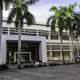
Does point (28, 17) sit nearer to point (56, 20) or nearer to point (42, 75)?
point (56, 20)

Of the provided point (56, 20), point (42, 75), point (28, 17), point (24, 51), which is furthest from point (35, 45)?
point (42, 75)

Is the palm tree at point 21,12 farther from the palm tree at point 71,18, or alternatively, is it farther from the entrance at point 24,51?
the entrance at point 24,51

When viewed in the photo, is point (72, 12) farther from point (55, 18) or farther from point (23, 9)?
point (23, 9)

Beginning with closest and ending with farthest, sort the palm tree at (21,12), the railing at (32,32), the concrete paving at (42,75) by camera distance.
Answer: the concrete paving at (42,75), the palm tree at (21,12), the railing at (32,32)

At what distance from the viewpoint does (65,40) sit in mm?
62781

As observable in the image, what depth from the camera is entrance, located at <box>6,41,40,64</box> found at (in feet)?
184

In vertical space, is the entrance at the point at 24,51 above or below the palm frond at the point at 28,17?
below

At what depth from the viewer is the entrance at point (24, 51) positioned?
5606cm

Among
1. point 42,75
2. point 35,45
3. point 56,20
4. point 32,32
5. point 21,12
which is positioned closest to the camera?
point 42,75

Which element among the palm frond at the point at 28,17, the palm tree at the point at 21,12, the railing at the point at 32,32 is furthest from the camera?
the railing at the point at 32,32

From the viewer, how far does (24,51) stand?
2299 inches

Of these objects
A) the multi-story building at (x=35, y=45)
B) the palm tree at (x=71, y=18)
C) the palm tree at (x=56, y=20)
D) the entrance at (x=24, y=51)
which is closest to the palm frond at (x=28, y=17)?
the palm tree at (x=56, y=20)

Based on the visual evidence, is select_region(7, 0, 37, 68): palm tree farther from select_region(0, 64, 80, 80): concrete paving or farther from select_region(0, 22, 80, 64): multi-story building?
select_region(0, 22, 80, 64): multi-story building

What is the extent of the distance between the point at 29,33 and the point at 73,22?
1560 cm
